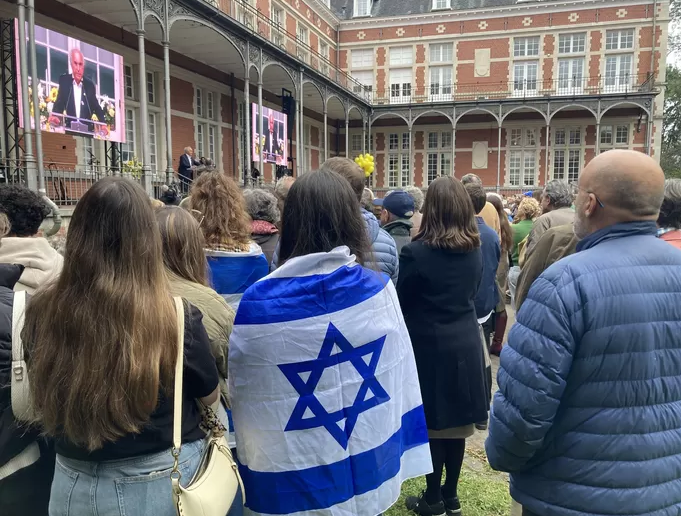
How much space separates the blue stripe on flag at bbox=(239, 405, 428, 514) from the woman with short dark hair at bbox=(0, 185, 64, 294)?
1230 millimetres

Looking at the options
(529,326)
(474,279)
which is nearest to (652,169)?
(529,326)

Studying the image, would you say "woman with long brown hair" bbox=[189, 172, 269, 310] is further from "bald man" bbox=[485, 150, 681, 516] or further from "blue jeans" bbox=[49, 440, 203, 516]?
"bald man" bbox=[485, 150, 681, 516]

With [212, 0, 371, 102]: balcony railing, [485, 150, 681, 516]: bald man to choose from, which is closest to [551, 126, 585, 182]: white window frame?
[212, 0, 371, 102]: balcony railing

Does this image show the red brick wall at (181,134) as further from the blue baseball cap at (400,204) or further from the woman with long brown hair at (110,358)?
the woman with long brown hair at (110,358)

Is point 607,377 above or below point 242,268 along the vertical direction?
below

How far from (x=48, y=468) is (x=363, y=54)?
3236 centimetres

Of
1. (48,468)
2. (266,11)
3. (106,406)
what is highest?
(266,11)

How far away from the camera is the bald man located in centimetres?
147

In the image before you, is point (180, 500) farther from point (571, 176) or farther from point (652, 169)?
point (571, 176)

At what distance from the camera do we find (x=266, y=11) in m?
22.1

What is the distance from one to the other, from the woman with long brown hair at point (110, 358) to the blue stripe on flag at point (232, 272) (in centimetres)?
114

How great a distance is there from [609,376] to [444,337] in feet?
4.00

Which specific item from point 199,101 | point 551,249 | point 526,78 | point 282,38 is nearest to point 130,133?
point 199,101

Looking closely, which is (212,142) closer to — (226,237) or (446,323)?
(226,237)
